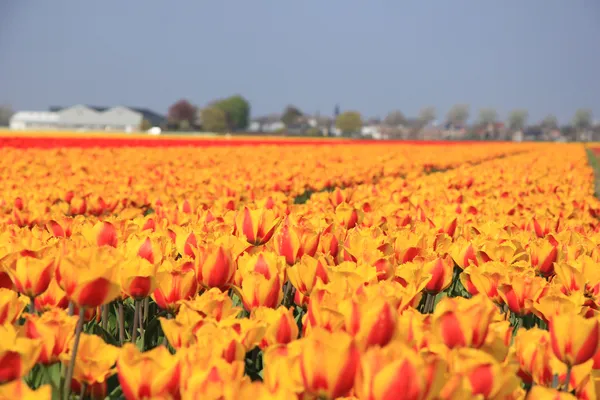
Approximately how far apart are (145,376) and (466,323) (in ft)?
2.23

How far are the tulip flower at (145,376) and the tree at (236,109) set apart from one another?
127950mm

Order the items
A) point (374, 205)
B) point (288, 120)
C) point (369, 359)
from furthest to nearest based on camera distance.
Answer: point (288, 120) → point (374, 205) → point (369, 359)

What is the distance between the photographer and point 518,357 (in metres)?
1.64

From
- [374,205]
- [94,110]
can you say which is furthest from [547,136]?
[374,205]

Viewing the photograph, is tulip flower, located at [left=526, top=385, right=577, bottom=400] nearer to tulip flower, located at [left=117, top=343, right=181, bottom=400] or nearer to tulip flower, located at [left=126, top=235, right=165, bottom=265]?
tulip flower, located at [left=117, top=343, right=181, bottom=400]

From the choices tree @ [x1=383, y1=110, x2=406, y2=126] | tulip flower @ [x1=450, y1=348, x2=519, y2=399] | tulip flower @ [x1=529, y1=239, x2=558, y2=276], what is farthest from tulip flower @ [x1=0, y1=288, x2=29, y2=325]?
tree @ [x1=383, y1=110, x2=406, y2=126]

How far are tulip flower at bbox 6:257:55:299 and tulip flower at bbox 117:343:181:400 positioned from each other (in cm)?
69

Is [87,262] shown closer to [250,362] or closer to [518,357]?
[250,362]

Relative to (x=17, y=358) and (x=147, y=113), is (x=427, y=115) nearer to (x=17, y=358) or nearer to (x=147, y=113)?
(x=147, y=113)

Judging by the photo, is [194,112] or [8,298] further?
[194,112]

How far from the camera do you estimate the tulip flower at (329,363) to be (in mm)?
1237

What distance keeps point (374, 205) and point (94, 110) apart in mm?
126525

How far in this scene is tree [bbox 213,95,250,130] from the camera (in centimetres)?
13025

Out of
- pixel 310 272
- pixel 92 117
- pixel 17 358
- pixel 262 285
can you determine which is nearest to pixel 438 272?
pixel 310 272
